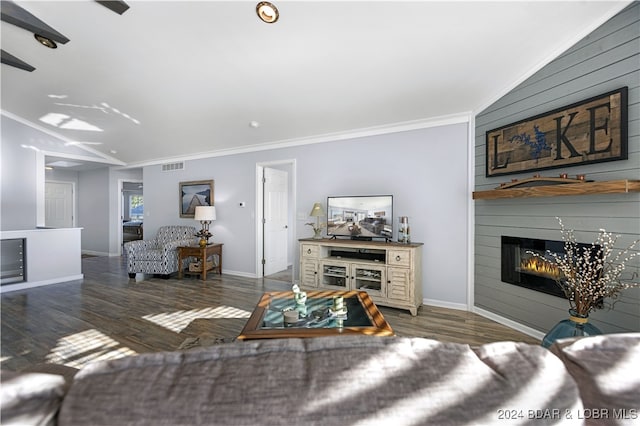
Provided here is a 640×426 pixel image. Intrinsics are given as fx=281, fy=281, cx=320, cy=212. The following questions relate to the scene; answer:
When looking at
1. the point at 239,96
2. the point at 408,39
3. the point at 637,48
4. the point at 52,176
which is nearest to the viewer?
the point at 637,48

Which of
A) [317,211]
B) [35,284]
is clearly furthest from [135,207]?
[317,211]

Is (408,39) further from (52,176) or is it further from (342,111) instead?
(52,176)

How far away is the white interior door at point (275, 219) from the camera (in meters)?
5.25

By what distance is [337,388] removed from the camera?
1.79 feet

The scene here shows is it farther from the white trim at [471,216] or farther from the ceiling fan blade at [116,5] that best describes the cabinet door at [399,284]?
the ceiling fan blade at [116,5]

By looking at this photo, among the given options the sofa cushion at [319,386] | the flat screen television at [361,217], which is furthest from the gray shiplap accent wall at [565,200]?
the sofa cushion at [319,386]

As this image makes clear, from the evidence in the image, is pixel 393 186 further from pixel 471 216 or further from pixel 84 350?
pixel 84 350

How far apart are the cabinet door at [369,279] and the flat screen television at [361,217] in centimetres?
46

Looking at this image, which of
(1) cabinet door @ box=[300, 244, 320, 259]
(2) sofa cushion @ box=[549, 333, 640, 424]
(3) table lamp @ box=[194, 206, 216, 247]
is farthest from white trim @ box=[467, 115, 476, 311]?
(3) table lamp @ box=[194, 206, 216, 247]

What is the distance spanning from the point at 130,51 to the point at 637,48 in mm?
4388

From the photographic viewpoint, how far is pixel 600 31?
7.20ft

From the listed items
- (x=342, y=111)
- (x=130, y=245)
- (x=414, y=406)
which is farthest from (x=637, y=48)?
(x=130, y=245)

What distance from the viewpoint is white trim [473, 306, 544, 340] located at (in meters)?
2.68

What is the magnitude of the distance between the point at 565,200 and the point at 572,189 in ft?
1.00
